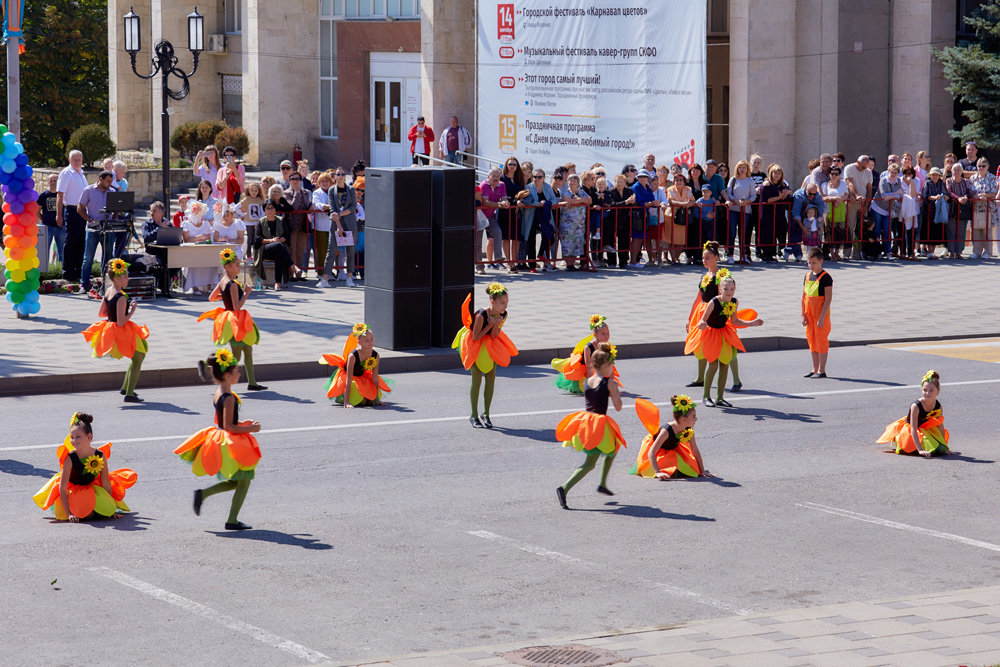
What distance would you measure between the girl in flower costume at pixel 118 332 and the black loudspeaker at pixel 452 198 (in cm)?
512

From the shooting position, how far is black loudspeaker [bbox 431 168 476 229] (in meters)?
18.8

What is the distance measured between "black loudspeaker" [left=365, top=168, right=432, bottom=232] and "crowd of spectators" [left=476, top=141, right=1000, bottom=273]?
19.6 ft

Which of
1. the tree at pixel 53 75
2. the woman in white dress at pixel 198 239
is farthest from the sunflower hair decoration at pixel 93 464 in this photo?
the tree at pixel 53 75

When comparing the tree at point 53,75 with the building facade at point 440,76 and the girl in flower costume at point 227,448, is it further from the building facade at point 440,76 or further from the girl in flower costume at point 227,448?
the girl in flower costume at point 227,448

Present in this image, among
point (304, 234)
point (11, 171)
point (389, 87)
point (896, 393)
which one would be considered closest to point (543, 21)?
point (389, 87)

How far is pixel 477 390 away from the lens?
13.8 m

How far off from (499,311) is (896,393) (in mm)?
4993

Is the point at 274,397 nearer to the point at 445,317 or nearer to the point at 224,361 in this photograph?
the point at 445,317

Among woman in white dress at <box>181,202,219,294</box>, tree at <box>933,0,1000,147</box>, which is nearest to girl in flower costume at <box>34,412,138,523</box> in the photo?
woman in white dress at <box>181,202,219,294</box>

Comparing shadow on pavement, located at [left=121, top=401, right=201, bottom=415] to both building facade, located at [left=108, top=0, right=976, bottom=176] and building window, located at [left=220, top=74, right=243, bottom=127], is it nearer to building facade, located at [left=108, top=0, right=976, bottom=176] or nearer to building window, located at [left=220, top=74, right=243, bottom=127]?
building facade, located at [left=108, top=0, right=976, bottom=176]

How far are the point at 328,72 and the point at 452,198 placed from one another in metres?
31.5

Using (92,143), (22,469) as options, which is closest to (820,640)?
(22,469)

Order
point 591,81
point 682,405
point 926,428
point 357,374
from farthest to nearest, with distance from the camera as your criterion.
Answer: point 591,81 → point 357,374 → point 926,428 → point 682,405

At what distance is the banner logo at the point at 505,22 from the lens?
3822cm
